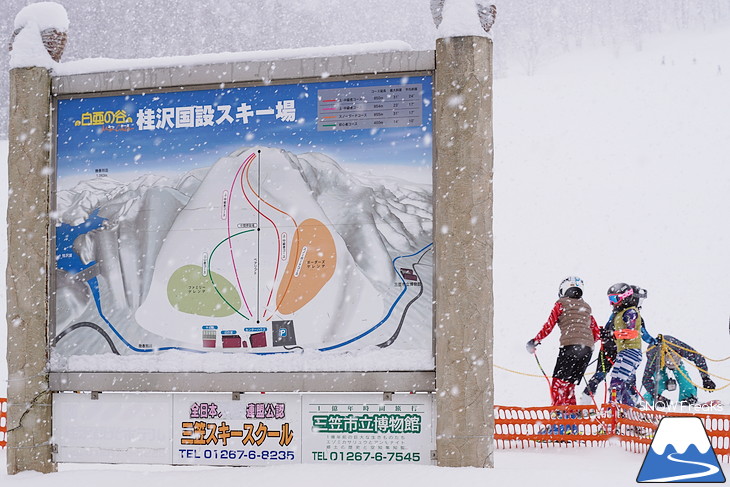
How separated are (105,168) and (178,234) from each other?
0.88m

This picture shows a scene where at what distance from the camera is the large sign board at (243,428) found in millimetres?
6582

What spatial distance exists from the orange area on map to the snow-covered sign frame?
1cm

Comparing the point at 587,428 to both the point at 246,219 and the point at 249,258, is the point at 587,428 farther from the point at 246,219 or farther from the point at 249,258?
the point at 246,219

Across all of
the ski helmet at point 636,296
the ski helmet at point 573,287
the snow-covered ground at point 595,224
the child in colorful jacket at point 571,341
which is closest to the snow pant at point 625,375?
the child in colorful jacket at point 571,341

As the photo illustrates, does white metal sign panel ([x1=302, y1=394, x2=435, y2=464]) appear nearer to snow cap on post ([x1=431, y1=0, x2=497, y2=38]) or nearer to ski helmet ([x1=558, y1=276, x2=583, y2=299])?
snow cap on post ([x1=431, y1=0, x2=497, y2=38])

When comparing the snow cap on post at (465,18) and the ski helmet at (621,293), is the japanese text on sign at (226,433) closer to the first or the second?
the snow cap on post at (465,18)

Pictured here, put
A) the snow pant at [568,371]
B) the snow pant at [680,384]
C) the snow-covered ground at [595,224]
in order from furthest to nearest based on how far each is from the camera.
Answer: the snow pant at [680,384] < the snow pant at [568,371] < the snow-covered ground at [595,224]

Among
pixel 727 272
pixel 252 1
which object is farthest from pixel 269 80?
pixel 252 1

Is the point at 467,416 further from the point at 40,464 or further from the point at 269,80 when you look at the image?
the point at 40,464

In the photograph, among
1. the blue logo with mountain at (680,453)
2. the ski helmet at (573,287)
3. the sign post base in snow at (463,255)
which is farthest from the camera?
the ski helmet at (573,287)

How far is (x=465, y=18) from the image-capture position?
256 inches

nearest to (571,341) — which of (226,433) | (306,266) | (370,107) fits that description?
(306,266)

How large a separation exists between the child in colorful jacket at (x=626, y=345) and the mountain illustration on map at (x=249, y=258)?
5.15 metres

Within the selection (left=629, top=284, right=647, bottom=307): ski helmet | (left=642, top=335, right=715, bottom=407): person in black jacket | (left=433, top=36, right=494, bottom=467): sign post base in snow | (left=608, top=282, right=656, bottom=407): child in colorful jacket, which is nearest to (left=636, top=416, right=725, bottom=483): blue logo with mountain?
(left=433, top=36, right=494, bottom=467): sign post base in snow
